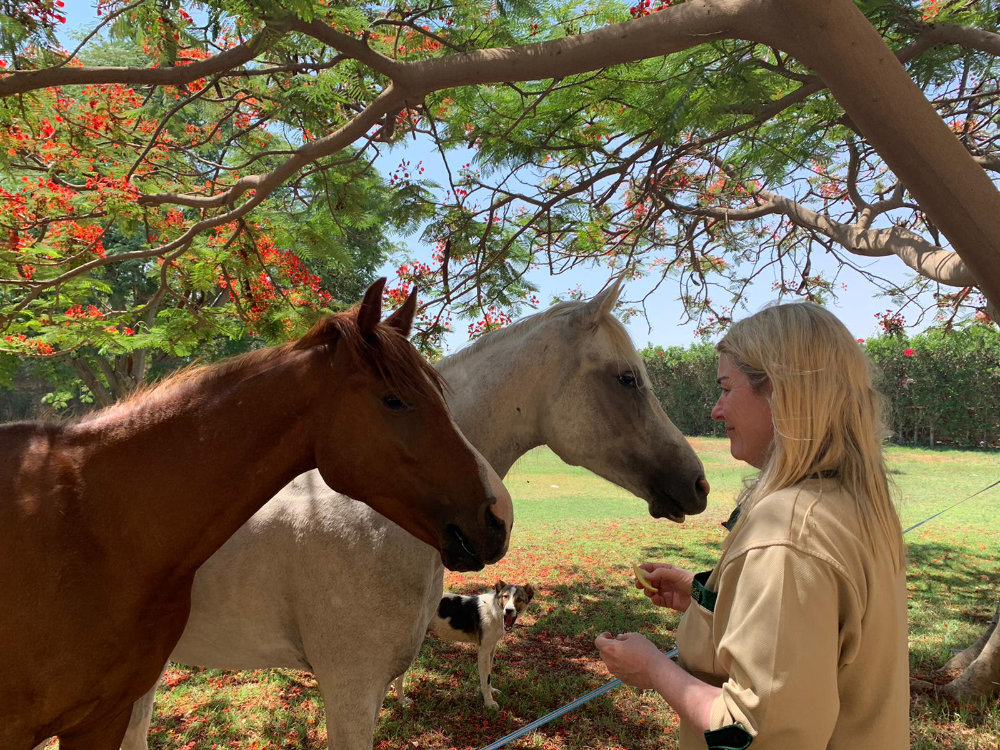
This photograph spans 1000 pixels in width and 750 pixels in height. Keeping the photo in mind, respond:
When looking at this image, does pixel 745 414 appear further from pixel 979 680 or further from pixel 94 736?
pixel 979 680

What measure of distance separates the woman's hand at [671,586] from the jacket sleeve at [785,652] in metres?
0.72

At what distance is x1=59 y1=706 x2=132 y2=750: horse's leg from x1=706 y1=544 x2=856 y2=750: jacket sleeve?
1674mm

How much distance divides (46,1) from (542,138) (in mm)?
3162

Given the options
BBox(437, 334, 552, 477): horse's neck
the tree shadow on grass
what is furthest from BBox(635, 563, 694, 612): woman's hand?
the tree shadow on grass

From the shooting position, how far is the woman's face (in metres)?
1.29

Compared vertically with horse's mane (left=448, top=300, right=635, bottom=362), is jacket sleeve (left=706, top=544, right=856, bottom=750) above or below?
below

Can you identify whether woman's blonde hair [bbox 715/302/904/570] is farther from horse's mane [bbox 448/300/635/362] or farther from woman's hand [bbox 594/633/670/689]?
horse's mane [bbox 448/300/635/362]

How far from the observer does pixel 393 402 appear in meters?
1.58

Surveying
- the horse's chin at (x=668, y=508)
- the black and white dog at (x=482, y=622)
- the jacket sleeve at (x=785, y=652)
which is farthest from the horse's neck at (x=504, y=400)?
the black and white dog at (x=482, y=622)

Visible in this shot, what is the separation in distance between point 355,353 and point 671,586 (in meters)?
1.23

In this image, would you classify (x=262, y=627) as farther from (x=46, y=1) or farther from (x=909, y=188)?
(x=46, y=1)

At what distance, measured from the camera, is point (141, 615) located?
4.97 ft

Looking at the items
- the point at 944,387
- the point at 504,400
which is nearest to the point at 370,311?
the point at 504,400

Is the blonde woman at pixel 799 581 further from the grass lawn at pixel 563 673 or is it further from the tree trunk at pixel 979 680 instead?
the tree trunk at pixel 979 680
